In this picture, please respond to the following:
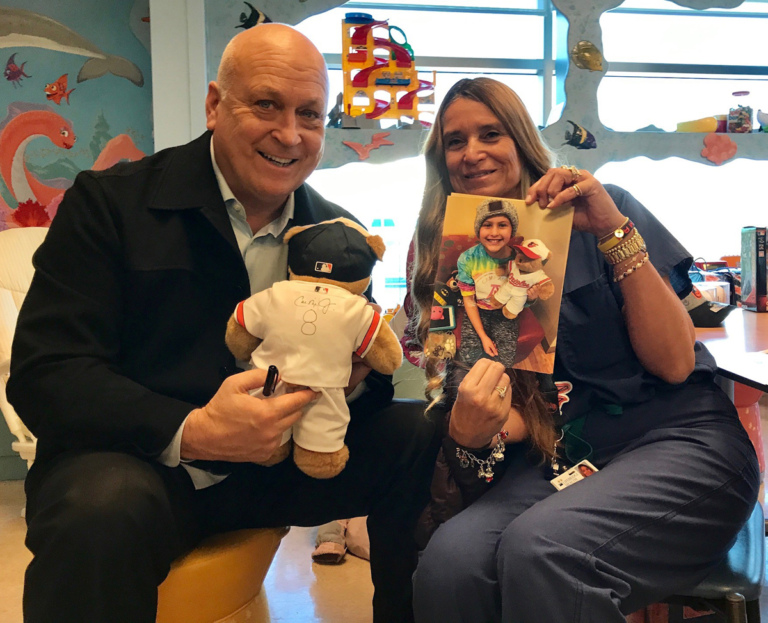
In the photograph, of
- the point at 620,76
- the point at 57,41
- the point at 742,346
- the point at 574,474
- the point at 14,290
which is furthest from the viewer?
the point at 620,76

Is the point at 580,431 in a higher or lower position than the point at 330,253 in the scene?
lower

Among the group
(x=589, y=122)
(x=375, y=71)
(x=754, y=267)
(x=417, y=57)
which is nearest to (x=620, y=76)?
(x=589, y=122)

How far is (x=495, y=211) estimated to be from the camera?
42.1 inches

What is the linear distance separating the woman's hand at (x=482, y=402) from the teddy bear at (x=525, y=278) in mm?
112

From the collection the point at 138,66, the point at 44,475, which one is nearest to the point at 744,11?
the point at 138,66

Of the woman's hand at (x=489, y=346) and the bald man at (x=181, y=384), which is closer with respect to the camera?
the bald man at (x=181, y=384)

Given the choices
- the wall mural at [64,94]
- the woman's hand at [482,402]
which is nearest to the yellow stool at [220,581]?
the woman's hand at [482,402]

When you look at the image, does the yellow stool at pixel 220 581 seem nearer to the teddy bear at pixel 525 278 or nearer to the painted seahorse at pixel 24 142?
the teddy bear at pixel 525 278

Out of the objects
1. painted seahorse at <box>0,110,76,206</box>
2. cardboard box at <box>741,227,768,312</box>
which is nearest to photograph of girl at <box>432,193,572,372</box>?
cardboard box at <box>741,227,768,312</box>

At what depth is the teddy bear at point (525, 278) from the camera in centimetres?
106

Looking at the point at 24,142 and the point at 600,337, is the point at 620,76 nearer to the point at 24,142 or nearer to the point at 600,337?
the point at 600,337

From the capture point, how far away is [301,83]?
3.88ft

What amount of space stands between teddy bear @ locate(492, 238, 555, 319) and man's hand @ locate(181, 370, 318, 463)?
1.25ft

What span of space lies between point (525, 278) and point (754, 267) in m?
1.26
